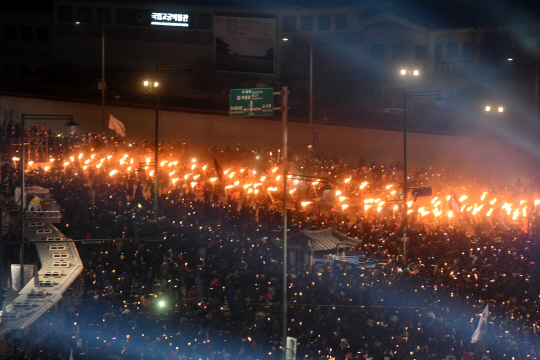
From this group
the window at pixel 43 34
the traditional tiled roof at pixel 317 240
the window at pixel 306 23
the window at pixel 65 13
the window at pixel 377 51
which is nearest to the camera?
the traditional tiled roof at pixel 317 240

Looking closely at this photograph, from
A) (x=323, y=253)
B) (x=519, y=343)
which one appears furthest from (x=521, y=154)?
(x=519, y=343)

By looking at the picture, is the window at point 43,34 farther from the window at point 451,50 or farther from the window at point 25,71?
the window at point 451,50

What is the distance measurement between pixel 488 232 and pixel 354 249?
5.97m

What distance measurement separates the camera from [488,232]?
970 inches

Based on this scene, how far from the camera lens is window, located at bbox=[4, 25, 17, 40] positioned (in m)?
47.8

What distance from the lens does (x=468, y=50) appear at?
4625 cm

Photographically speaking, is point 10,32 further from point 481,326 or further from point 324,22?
point 481,326

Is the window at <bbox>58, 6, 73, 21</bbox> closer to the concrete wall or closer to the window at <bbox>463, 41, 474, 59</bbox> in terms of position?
the concrete wall

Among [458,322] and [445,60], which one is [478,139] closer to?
[445,60]

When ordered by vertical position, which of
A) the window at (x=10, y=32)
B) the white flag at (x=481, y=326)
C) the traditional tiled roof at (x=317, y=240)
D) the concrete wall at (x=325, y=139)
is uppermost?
the window at (x=10, y=32)

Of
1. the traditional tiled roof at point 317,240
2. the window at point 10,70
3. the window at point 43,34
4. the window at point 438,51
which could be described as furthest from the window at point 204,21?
the traditional tiled roof at point 317,240

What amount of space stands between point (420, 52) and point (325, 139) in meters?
12.9

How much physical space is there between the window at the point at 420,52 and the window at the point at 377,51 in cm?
233

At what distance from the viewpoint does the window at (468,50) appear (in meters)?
46.0
